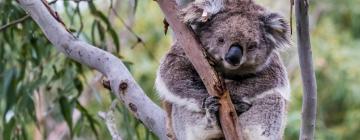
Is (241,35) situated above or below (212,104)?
above

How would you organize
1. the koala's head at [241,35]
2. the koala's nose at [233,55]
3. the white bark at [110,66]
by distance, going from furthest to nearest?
1. the white bark at [110,66]
2. the koala's head at [241,35]
3. the koala's nose at [233,55]

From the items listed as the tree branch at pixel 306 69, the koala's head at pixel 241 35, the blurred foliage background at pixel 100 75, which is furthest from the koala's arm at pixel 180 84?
the blurred foliage background at pixel 100 75

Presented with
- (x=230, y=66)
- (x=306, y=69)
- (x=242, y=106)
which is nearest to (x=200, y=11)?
(x=230, y=66)

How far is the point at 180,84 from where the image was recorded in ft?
8.87

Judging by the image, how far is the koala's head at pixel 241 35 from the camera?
8.58 ft

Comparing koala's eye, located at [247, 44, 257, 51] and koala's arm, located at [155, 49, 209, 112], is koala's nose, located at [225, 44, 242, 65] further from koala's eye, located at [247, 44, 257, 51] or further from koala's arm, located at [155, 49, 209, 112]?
koala's arm, located at [155, 49, 209, 112]

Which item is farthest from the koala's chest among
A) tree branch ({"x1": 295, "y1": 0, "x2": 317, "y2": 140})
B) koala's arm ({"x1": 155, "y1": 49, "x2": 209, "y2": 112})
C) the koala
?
tree branch ({"x1": 295, "y1": 0, "x2": 317, "y2": 140})

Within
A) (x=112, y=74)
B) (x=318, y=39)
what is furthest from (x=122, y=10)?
(x=112, y=74)

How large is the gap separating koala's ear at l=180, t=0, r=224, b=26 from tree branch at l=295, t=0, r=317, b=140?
Result: 53 cm

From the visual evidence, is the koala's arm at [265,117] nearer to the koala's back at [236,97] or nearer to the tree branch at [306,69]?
the koala's back at [236,97]

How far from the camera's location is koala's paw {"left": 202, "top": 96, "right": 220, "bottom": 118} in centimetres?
241

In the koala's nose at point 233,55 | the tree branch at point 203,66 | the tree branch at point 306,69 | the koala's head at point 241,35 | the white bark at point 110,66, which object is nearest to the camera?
the tree branch at point 306,69

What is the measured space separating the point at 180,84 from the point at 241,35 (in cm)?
27

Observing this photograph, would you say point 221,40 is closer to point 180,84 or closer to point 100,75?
point 180,84
